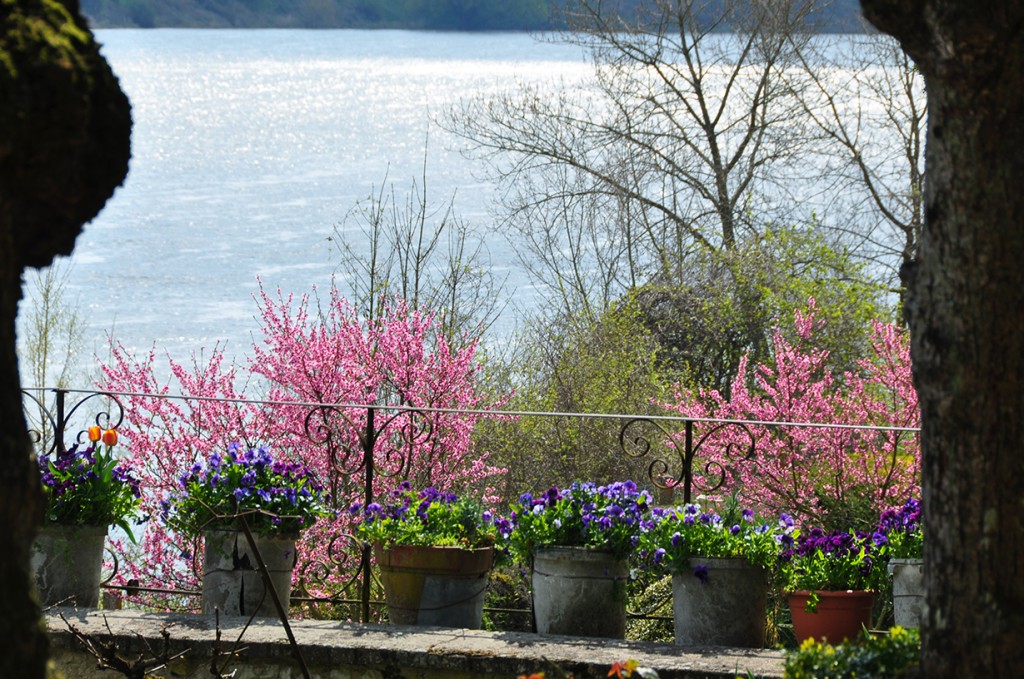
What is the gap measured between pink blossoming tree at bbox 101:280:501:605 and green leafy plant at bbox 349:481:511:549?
12.1ft

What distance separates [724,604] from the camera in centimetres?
446

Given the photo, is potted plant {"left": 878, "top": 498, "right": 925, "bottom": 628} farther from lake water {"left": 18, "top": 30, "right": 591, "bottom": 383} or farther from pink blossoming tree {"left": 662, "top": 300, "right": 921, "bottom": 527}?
lake water {"left": 18, "top": 30, "right": 591, "bottom": 383}

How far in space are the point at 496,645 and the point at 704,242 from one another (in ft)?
38.5

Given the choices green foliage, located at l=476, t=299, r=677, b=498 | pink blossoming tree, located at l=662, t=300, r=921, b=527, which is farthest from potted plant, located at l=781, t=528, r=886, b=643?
green foliage, located at l=476, t=299, r=677, b=498

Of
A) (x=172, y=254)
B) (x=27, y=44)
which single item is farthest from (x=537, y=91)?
(x=27, y=44)

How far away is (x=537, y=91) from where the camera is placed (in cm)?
1856

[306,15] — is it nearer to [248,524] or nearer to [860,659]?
[248,524]

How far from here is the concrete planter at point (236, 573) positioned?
15.5ft

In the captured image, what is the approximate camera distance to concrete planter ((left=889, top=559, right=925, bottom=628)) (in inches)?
168

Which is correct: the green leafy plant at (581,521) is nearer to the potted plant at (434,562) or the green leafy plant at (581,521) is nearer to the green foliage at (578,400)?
the potted plant at (434,562)

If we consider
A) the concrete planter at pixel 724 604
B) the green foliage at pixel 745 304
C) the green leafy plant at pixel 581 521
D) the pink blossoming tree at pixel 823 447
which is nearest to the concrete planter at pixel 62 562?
the green leafy plant at pixel 581 521

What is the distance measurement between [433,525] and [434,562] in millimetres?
191

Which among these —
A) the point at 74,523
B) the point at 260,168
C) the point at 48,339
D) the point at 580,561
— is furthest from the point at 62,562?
the point at 260,168

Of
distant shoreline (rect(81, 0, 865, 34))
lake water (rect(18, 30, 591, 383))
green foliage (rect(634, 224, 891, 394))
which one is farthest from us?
distant shoreline (rect(81, 0, 865, 34))
